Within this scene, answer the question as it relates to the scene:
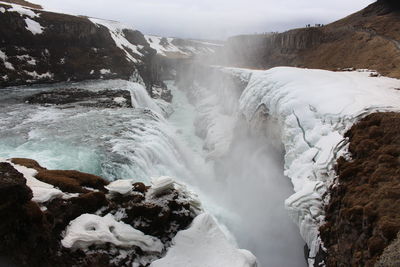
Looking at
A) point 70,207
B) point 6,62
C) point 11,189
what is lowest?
point 70,207

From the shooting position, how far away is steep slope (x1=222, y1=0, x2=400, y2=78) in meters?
31.9

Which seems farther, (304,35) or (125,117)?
(304,35)

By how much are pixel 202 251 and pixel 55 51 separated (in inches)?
2028

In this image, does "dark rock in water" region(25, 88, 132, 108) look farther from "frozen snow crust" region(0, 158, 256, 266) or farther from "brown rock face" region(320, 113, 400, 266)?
"brown rock face" region(320, 113, 400, 266)

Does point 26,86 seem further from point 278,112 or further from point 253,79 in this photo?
point 278,112

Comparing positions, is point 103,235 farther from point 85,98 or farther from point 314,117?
point 85,98

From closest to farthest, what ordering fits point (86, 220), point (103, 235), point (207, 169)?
point (103, 235), point (86, 220), point (207, 169)

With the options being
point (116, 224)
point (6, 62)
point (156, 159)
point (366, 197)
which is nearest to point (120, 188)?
point (116, 224)

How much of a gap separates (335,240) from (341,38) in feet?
142

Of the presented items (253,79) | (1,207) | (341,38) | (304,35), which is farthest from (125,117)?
(304,35)

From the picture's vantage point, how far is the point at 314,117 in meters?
17.4

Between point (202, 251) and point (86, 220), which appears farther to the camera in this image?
point (202, 251)

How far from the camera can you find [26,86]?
134 feet

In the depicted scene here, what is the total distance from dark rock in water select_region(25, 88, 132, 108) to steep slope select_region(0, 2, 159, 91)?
9.17 meters
